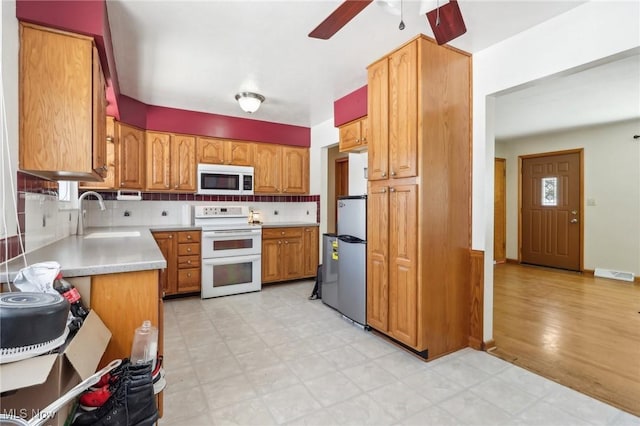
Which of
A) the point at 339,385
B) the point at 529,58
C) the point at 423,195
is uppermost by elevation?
the point at 529,58

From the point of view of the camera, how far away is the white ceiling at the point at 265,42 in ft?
6.64

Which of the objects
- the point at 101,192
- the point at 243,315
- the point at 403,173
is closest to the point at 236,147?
the point at 101,192

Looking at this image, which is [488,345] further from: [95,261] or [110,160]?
[110,160]

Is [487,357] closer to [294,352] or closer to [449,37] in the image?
[294,352]

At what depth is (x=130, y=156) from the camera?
378cm

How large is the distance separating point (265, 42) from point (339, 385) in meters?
2.59

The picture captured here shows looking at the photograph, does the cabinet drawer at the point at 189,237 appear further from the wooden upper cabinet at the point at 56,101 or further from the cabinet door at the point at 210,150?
the wooden upper cabinet at the point at 56,101

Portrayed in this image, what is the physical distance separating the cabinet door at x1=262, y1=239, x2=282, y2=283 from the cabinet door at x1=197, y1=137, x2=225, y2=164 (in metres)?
1.34

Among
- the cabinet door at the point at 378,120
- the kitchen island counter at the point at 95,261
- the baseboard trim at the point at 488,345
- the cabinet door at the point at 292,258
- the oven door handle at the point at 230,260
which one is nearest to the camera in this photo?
the kitchen island counter at the point at 95,261

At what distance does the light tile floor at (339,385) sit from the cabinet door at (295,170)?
2463mm

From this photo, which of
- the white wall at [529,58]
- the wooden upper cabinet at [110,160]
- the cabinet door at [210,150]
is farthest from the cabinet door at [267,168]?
the white wall at [529,58]

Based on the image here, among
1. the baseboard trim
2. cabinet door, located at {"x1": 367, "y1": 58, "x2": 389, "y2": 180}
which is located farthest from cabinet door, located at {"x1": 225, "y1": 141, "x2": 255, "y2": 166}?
the baseboard trim

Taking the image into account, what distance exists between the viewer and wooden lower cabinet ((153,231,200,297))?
3.85 m

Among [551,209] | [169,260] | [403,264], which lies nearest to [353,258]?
[403,264]
